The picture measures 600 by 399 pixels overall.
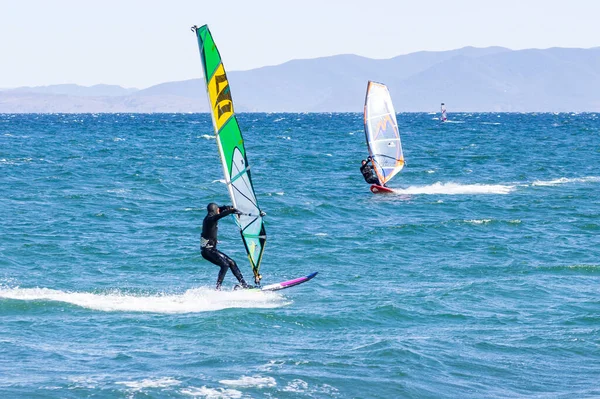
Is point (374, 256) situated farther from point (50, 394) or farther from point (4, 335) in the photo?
point (50, 394)

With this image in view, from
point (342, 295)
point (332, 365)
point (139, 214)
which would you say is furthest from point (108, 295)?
point (139, 214)

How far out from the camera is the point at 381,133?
4041 cm

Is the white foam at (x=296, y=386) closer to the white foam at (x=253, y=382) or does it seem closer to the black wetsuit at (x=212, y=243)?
the white foam at (x=253, y=382)

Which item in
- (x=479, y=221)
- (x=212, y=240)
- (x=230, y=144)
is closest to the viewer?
(x=230, y=144)

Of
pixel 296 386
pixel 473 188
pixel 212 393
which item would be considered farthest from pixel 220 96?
pixel 473 188

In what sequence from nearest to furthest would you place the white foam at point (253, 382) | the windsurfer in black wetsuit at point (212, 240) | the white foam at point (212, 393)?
the white foam at point (212, 393) → the white foam at point (253, 382) → the windsurfer in black wetsuit at point (212, 240)

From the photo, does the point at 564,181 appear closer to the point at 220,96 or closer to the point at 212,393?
the point at 220,96

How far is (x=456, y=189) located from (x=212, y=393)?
2898 centimetres

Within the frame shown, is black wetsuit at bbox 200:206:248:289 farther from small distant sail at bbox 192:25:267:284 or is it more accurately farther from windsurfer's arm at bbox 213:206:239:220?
small distant sail at bbox 192:25:267:284

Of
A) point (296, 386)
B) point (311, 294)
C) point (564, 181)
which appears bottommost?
point (311, 294)

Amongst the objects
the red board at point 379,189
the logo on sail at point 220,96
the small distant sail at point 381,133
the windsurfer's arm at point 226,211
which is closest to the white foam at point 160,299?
the windsurfer's arm at point 226,211

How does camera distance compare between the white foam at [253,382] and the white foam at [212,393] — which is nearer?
the white foam at [212,393]

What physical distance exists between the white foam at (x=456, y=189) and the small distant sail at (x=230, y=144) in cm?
2117

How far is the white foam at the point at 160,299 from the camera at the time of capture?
1775 centimetres
